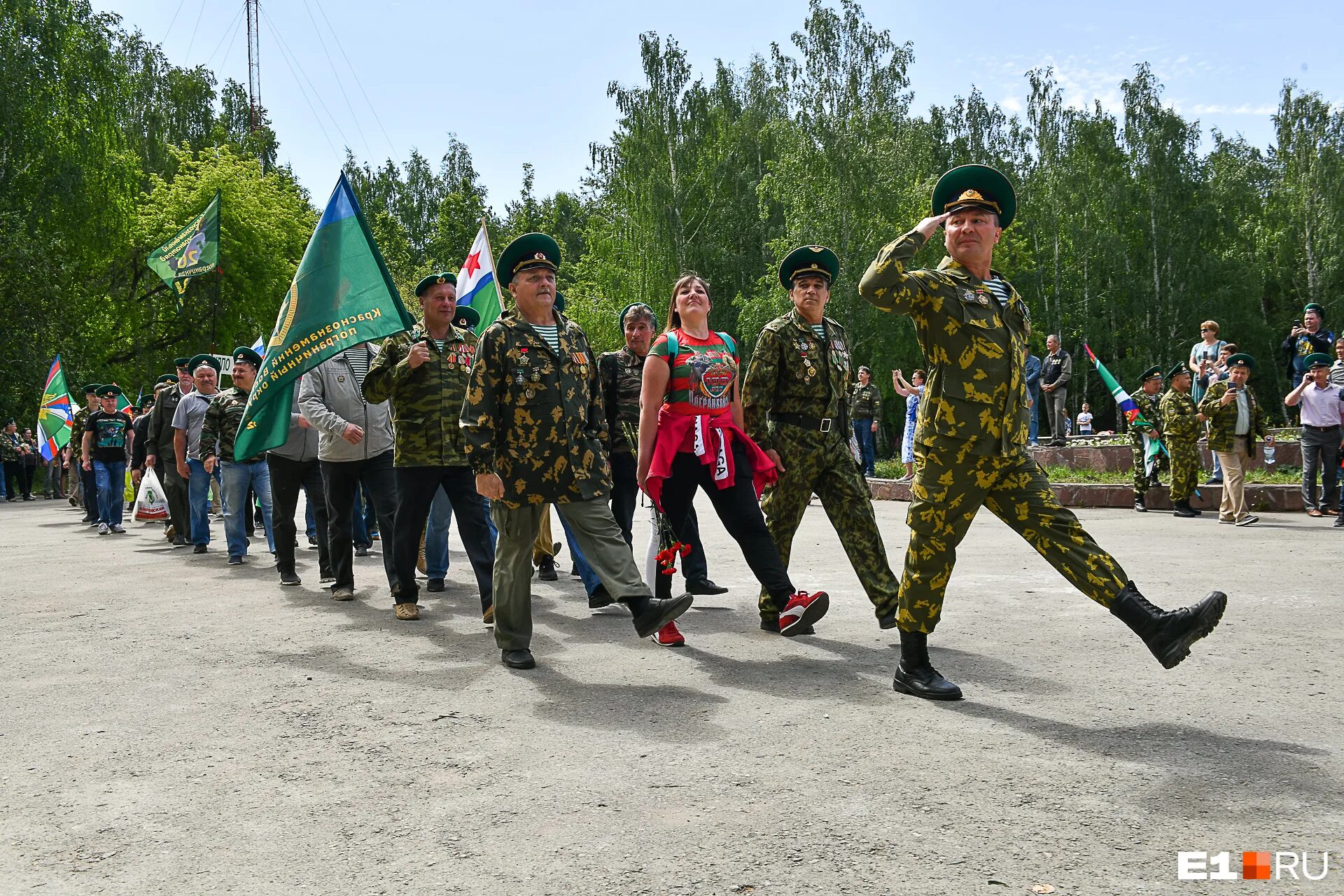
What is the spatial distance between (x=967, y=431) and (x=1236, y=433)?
9494mm

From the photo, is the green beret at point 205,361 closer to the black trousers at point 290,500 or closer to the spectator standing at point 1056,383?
the black trousers at point 290,500

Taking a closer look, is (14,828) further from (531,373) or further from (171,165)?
(171,165)

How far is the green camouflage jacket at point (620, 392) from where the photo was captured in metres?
7.85

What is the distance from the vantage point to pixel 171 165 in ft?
154

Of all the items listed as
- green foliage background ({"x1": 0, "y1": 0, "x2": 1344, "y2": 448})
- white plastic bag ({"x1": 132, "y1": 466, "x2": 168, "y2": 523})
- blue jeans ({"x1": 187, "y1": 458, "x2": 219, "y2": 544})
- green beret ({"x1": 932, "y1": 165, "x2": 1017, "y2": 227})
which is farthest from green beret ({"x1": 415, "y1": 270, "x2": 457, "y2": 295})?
green foliage background ({"x1": 0, "y1": 0, "x2": 1344, "y2": 448})

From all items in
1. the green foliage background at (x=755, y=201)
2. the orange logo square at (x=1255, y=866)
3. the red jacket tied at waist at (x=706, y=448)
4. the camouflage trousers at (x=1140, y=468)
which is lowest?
Answer: the orange logo square at (x=1255, y=866)

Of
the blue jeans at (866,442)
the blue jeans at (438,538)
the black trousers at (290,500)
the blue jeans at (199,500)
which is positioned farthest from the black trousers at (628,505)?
the blue jeans at (866,442)

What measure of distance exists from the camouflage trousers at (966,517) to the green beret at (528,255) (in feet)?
7.15

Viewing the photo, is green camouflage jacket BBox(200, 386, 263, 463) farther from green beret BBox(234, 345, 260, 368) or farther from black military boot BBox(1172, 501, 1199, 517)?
black military boot BBox(1172, 501, 1199, 517)

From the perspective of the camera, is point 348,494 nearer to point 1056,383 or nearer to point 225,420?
point 225,420

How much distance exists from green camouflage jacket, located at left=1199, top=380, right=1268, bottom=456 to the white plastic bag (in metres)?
13.3

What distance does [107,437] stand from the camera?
Result: 1559 cm

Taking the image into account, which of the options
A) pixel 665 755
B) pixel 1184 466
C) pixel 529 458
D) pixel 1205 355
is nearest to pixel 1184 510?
pixel 1184 466

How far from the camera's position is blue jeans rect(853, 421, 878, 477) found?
20547 millimetres
